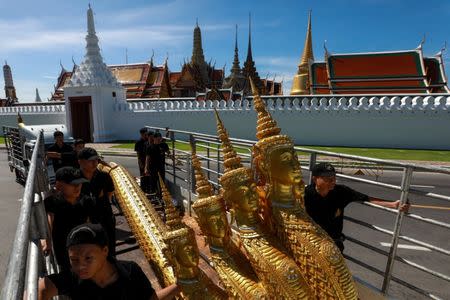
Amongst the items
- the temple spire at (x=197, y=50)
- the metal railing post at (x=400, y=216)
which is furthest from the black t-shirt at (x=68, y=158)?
the temple spire at (x=197, y=50)

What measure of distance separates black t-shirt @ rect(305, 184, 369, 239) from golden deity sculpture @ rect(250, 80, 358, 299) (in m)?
0.81

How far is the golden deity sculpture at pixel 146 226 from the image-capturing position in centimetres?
272

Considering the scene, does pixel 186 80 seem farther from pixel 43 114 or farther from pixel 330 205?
pixel 330 205

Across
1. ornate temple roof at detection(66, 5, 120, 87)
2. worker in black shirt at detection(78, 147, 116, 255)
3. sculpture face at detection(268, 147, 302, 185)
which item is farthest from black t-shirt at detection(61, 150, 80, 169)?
ornate temple roof at detection(66, 5, 120, 87)

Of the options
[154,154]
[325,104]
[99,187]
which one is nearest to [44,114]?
[325,104]

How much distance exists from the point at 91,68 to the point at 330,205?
20624 mm

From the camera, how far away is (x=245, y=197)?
80.2 inches

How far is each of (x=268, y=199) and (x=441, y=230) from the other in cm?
518

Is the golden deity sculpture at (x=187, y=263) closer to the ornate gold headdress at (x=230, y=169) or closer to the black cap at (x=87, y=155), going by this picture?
the ornate gold headdress at (x=230, y=169)

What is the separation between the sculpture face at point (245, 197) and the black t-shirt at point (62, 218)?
156 centimetres

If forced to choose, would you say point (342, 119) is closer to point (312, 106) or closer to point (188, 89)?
point (312, 106)

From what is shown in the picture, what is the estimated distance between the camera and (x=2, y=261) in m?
4.51

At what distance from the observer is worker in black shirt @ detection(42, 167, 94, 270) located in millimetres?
2713

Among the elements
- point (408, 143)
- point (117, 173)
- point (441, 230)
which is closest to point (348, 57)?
point (408, 143)
